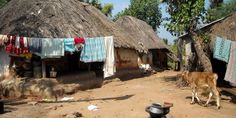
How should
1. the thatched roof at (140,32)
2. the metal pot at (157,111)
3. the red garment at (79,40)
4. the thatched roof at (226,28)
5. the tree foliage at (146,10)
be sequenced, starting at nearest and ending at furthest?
the metal pot at (157,111) < the thatched roof at (226,28) < the red garment at (79,40) < the thatched roof at (140,32) < the tree foliage at (146,10)

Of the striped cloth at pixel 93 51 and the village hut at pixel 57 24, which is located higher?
the village hut at pixel 57 24

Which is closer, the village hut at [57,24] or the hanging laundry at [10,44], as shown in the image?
the hanging laundry at [10,44]

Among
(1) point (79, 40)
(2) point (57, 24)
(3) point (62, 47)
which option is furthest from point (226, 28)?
(2) point (57, 24)

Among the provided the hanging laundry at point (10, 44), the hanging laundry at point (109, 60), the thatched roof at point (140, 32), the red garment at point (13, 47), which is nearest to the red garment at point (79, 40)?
the hanging laundry at point (109, 60)

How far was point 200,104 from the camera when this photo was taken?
12289 millimetres

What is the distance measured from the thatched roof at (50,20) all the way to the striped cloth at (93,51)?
2.84 feet

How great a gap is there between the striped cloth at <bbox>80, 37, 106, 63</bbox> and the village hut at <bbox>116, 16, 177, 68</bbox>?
954 centimetres

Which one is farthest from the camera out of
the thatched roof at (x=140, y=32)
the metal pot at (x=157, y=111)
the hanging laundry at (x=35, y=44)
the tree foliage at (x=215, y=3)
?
the tree foliage at (x=215, y=3)

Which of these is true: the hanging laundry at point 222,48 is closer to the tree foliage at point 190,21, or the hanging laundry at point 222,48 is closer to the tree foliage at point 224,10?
the tree foliage at point 190,21

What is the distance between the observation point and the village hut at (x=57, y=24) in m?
16.1

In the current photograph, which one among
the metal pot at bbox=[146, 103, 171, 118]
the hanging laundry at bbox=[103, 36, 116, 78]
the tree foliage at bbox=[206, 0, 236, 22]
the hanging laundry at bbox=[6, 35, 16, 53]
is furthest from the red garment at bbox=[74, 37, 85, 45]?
the tree foliage at bbox=[206, 0, 236, 22]

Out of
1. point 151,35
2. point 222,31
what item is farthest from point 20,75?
point 151,35

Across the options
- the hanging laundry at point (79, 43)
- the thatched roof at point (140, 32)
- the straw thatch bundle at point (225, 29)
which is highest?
the thatched roof at point (140, 32)

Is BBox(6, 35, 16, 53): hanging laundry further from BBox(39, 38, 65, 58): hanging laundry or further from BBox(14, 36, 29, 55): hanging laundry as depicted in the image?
BBox(39, 38, 65, 58): hanging laundry
